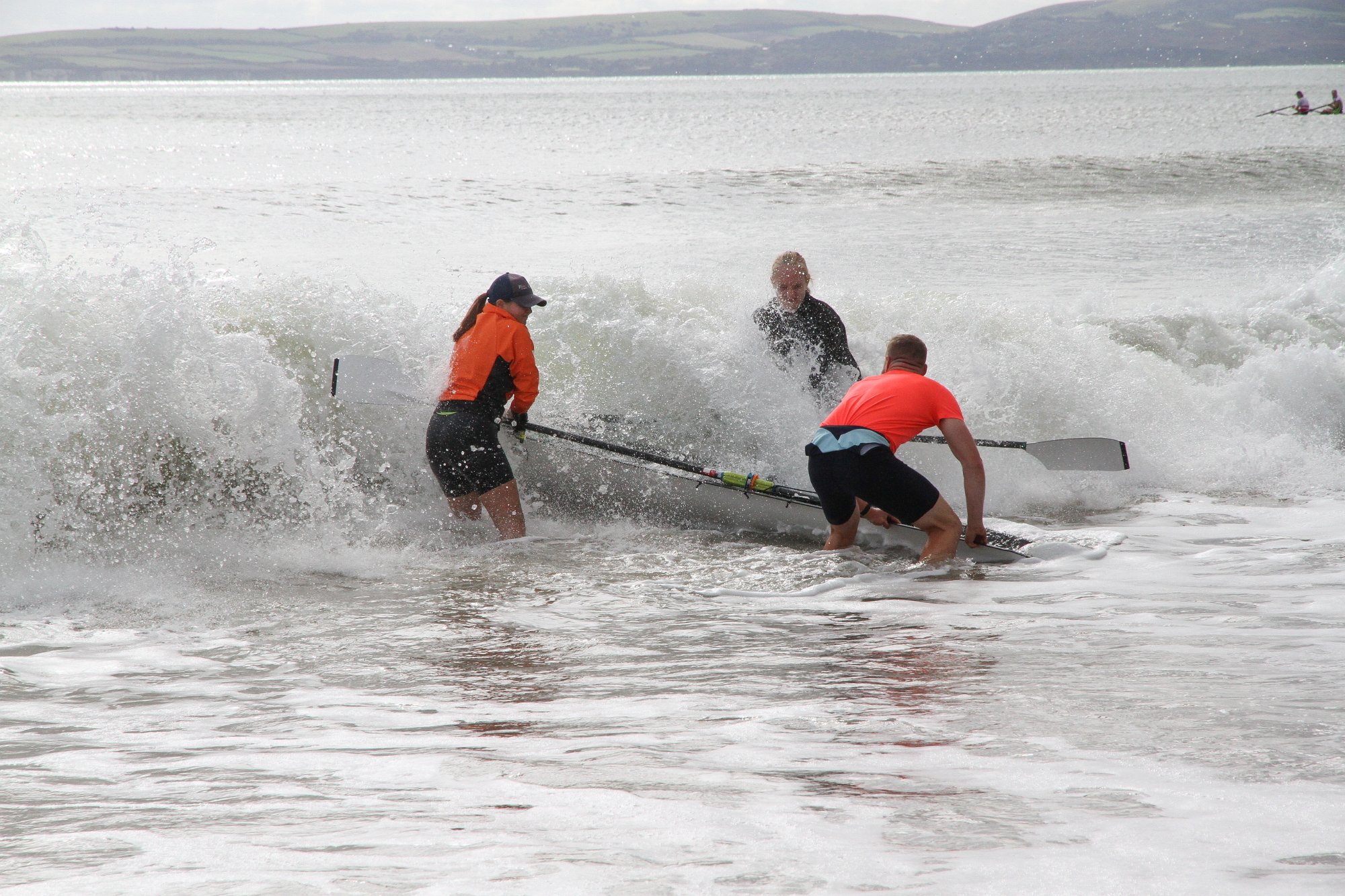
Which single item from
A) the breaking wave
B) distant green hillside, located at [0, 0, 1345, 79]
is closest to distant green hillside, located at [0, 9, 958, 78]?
distant green hillside, located at [0, 0, 1345, 79]

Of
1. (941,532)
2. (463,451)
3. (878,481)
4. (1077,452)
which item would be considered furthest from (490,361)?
(1077,452)

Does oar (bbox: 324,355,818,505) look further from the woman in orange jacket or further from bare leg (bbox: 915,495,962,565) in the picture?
bare leg (bbox: 915,495,962,565)

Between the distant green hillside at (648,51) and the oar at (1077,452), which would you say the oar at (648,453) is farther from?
the distant green hillside at (648,51)

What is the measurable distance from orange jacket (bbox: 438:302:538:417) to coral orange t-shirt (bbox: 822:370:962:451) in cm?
177

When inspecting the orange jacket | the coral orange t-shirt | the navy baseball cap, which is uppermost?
the navy baseball cap

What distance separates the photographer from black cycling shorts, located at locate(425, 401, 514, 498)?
5.58 meters

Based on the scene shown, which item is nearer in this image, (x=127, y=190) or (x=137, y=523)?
(x=137, y=523)

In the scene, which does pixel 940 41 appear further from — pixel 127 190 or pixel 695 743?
pixel 695 743

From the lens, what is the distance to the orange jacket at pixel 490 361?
558cm

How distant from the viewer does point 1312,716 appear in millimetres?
3092

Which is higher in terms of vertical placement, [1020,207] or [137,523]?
[1020,207]

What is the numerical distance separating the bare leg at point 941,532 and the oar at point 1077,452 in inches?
32.0

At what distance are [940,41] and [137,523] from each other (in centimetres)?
21161

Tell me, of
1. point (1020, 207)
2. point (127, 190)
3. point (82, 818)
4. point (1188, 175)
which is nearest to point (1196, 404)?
point (82, 818)
